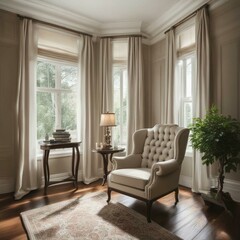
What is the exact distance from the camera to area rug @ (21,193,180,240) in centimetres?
199

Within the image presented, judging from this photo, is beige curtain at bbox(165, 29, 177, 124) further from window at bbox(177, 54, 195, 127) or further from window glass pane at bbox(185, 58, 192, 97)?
window glass pane at bbox(185, 58, 192, 97)

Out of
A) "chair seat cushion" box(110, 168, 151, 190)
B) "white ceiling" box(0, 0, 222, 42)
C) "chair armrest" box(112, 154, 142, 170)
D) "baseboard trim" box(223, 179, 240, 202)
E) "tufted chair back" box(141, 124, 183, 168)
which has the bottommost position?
"baseboard trim" box(223, 179, 240, 202)

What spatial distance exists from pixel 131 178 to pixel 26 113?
2095mm

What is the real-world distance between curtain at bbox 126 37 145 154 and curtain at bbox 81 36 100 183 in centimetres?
76

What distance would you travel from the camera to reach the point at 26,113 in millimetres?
3291

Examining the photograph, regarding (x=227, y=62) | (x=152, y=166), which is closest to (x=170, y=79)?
(x=227, y=62)

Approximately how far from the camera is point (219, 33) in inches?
119

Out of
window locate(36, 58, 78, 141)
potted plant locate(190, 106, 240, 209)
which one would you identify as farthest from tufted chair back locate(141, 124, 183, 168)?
window locate(36, 58, 78, 141)

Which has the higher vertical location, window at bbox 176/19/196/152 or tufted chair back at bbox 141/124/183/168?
window at bbox 176/19/196/152

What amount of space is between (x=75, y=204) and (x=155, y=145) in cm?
147

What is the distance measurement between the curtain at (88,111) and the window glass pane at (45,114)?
23.1 inches

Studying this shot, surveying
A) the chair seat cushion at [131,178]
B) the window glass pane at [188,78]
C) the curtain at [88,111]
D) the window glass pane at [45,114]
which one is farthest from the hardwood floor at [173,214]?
the window glass pane at [188,78]

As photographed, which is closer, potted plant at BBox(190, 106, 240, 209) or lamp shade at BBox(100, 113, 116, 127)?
potted plant at BBox(190, 106, 240, 209)

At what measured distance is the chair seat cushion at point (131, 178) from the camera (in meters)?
2.36
